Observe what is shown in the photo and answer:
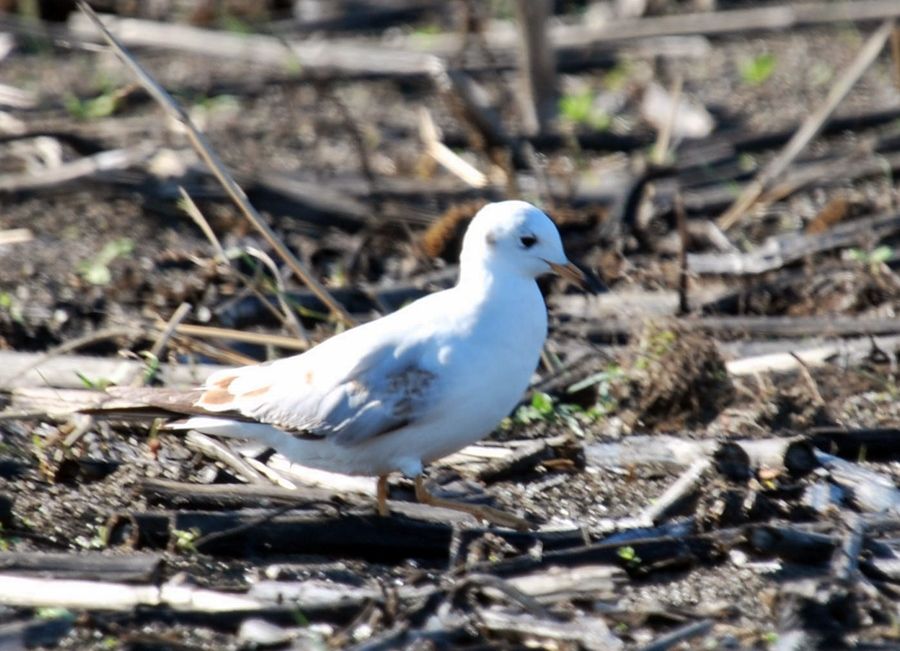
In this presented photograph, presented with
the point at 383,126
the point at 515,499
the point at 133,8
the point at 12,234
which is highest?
the point at 133,8

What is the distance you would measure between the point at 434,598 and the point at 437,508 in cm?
86

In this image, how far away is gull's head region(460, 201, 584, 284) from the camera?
17.2 ft

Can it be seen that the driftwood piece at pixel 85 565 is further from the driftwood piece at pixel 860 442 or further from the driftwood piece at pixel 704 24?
the driftwood piece at pixel 704 24

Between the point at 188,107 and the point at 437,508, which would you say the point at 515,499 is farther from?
the point at 188,107

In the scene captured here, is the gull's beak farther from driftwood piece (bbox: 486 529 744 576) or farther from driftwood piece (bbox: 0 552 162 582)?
driftwood piece (bbox: 0 552 162 582)

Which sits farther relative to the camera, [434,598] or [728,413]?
[728,413]

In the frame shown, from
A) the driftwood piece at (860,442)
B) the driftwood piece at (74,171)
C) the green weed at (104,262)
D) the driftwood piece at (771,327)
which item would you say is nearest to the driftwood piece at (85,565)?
the driftwood piece at (860,442)

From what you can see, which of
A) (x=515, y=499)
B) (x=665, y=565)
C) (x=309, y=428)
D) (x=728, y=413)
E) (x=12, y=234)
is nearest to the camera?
(x=665, y=565)

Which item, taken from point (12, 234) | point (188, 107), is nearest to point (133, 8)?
point (188, 107)

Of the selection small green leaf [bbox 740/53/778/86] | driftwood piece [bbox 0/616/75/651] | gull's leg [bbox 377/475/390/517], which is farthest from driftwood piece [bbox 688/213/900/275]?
driftwood piece [bbox 0/616/75/651]

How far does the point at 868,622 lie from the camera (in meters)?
4.29

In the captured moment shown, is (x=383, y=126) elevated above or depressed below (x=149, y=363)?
above

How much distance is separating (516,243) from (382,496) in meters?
1.00

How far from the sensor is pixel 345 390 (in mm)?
5094
